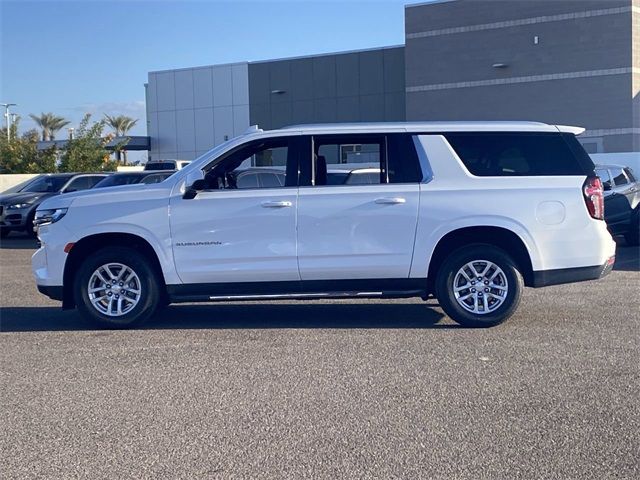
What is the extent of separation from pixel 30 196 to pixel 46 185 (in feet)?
3.85

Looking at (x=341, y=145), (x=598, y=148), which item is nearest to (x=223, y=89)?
(x=598, y=148)

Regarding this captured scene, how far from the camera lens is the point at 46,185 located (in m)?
25.4

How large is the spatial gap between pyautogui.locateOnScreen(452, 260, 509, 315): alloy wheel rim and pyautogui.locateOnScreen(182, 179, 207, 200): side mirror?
2.80 meters

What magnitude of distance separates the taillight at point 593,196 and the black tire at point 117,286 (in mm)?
4547

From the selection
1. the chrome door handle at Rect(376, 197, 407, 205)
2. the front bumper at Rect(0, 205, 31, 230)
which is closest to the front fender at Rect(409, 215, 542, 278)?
the chrome door handle at Rect(376, 197, 407, 205)

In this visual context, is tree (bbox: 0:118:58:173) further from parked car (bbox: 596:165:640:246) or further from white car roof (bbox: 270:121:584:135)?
white car roof (bbox: 270:121:584:135)

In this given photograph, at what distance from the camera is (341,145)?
9828mm

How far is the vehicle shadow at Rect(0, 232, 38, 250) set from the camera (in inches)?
846

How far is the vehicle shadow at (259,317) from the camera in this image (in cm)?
962

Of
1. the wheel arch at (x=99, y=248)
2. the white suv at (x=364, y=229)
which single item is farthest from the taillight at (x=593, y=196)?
the wheel arch at (x=99, y=248)

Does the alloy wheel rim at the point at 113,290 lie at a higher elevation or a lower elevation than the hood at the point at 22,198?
lower

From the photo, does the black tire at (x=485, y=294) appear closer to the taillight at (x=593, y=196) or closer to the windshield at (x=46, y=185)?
the taillight at (x=593, y=196)

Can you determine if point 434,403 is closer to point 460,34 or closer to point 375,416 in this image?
point 375,416

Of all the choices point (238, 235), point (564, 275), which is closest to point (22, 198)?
point (238, 235)
